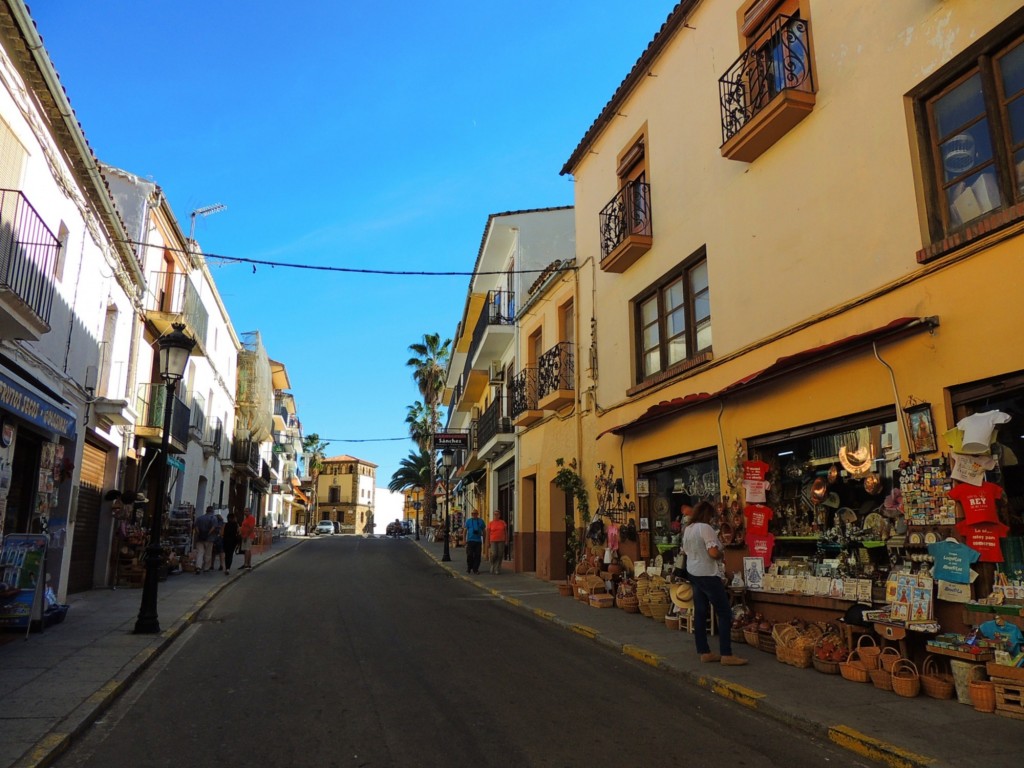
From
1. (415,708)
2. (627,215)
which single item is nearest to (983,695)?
(415,708)

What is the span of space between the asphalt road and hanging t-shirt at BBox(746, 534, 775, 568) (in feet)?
7.11

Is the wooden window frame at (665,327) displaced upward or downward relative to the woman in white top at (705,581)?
upward

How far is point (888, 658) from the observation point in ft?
21.2

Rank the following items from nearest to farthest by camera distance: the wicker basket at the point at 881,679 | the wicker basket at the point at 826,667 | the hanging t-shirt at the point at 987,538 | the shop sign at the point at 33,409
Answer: the hanging t-shirt at the point at 987,538 → the wicker basket at the point at 881,679 → the wicker basket at the point at 826,667 → the shop sign at the point at 33,409

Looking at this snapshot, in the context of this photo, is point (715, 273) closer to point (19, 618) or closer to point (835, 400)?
point (835, 400)

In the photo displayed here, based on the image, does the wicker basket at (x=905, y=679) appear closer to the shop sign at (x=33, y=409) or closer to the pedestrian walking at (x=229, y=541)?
the shop sign at (x=33, y=409)

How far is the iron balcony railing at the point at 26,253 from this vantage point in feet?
27.4

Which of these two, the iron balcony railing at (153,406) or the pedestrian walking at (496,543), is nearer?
the iron balcony railing at (153,406)

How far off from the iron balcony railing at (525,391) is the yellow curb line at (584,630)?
835cm

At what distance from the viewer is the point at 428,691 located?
21.1 ft

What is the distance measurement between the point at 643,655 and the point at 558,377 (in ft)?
29.3

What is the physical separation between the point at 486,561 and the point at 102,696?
19516 millimetres

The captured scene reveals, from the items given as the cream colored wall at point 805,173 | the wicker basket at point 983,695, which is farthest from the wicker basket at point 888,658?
the cream colored wall at point 805,173

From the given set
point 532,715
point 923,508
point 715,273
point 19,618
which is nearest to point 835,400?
point 923,508
